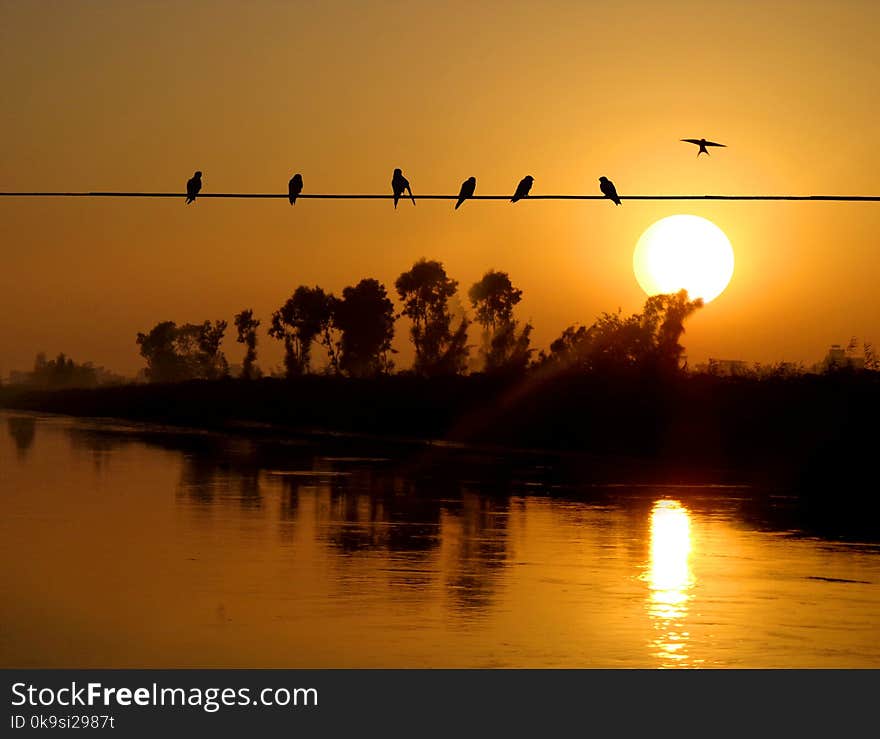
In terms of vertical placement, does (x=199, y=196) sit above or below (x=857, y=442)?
above

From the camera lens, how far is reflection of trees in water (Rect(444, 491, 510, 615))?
1642 cm

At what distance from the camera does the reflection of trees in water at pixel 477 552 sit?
16.4m

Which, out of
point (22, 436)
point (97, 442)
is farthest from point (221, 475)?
point (22, 436)

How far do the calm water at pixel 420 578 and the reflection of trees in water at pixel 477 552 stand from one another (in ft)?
0.18

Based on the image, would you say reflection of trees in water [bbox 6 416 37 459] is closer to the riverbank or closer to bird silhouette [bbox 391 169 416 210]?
the riverbank

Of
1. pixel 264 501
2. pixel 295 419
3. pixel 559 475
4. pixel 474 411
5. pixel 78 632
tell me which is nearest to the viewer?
pixel 78 632

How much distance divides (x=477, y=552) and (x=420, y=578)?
9.52 feet

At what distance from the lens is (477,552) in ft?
67.0

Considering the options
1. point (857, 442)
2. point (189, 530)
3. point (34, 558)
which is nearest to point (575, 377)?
point (857, 442)

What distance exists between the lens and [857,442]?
3859cm

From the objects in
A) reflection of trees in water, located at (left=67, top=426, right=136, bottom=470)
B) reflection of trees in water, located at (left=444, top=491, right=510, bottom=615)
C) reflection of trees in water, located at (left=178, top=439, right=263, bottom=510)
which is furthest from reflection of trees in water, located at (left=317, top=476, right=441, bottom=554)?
reflection of trees in water, located at (left=67, top=426, right=136, bottom=470)

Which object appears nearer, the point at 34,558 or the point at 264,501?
the point at 34,558
